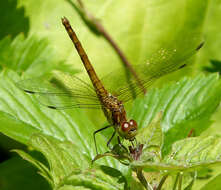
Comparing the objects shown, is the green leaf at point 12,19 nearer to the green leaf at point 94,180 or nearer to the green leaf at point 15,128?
the green leaf at point 15,128

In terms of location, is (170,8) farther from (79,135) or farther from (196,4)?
(79,135)

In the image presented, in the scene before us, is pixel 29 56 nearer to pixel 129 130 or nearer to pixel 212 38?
pixel 129 130

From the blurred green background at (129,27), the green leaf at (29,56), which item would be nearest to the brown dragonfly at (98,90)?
the green leaf at (29,56)


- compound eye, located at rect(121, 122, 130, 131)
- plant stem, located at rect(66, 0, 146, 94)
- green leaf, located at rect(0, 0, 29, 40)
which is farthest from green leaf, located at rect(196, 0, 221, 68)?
compound eye, located at rect(121, 122, 130, 131)

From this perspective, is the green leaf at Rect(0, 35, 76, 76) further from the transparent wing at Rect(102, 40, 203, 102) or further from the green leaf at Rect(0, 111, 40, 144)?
the green leaf at Rect(0, 111, 40, 144)

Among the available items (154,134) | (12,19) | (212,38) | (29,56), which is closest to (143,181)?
(154,134)

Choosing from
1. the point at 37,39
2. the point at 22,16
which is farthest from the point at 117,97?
the point at 22,16
